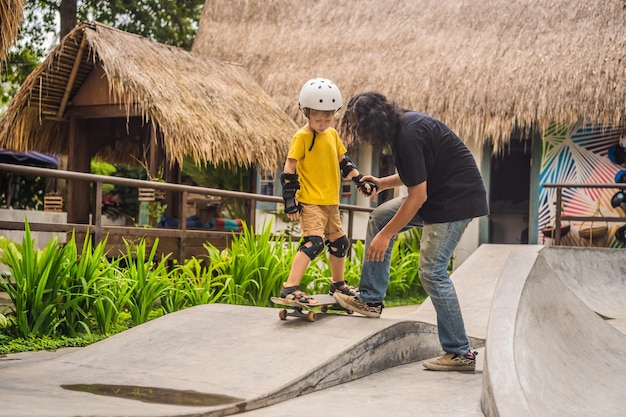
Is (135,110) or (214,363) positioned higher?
(135,110)

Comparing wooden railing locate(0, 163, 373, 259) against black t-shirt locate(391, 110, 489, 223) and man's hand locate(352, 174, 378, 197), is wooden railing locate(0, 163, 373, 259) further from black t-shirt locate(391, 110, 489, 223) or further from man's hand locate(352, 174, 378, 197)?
black t-shirt locate(391, 110, 489, 223)

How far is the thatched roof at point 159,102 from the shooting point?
31.9ft

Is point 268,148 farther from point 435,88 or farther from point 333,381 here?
point 333,381

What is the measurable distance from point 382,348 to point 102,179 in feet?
9.94

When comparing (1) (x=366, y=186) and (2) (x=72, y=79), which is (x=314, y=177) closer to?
(1) (x=366, y=186)

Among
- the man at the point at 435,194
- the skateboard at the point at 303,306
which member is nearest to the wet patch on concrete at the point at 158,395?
the skateboard at the point at 303,306

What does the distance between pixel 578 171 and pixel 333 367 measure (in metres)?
9.24

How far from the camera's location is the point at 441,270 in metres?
4.32

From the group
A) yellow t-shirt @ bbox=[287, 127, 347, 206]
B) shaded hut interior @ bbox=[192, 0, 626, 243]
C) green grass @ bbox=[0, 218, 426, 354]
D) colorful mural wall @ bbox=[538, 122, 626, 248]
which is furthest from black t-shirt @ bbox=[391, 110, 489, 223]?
colorful mural wall @ bbox=[538, 122, 626, 248]

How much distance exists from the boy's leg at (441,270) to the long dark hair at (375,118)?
61 centimetres

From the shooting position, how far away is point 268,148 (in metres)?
11.1

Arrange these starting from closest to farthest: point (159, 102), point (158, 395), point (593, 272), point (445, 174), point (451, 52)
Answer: point (158, 395), point (445, 174), point (593, 272), point (159, 102), point (451, 52)

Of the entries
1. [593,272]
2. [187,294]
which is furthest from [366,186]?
[593,272]

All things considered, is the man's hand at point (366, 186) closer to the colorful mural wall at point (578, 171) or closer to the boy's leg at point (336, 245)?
the boy's leg at point (336, 245)
